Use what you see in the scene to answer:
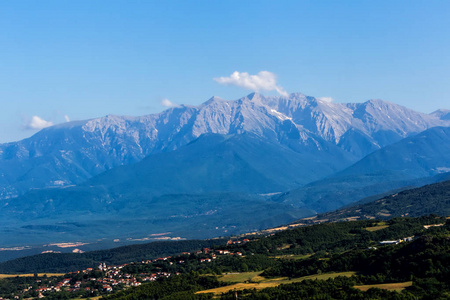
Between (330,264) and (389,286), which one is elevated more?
(330,264)

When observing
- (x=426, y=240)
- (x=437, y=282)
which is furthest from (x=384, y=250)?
(x=437, y=282)

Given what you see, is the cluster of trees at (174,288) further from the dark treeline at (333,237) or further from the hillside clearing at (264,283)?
the dark treeline at (333,237)

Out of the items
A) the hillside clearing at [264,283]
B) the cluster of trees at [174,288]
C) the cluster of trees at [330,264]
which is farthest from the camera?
the cluster of trees at [174,288]

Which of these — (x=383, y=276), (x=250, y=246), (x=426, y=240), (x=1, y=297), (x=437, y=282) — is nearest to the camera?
(x=437, y=282)

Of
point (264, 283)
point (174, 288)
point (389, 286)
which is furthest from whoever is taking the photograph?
point (174, 288)

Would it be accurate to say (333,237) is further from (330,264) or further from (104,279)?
(104,279)

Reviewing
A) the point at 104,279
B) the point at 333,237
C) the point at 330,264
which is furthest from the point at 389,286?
the point at 104,279

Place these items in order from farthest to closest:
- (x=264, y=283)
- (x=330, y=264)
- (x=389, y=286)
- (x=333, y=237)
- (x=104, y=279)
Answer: (x=333, y=237)
(x=104, y=279)
(x=330, y=264)
(x=264, y=283)
(x=389, y=286)

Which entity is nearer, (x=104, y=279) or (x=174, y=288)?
(x=174, y=288)

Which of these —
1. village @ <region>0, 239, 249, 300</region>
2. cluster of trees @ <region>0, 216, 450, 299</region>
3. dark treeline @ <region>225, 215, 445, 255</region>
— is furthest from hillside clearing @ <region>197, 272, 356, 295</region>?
dark treeline @ <region>225, 215, 445, 255</region>

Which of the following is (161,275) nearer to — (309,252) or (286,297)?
(309,252)

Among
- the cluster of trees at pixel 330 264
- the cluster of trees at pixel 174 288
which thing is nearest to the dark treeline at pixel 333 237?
the cluster of trees at pixel 330 264
